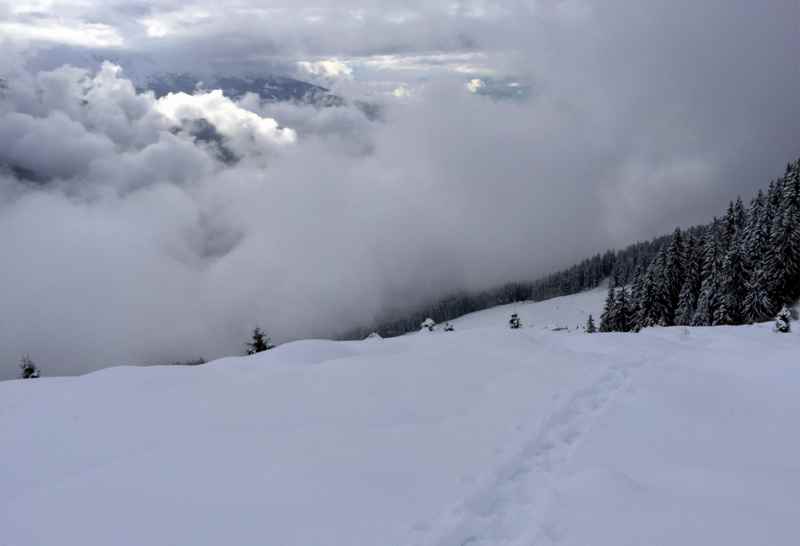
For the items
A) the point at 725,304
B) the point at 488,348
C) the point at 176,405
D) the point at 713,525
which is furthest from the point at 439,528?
the point at 725,304

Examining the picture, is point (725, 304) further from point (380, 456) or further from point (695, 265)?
point (380, 456)

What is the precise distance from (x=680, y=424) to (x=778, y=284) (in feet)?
164

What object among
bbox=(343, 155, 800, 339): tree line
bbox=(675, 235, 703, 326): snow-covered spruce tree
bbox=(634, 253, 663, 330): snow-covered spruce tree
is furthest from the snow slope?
bbox=(634, 253, 663, 330): snow-covered spruce tree

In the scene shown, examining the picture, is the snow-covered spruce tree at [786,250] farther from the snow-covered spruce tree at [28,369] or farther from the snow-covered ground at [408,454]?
the snow-covered spruce tree at [28,369]

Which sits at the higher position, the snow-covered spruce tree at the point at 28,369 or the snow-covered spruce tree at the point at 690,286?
the snow-covered spruce tree at the point at 690,286

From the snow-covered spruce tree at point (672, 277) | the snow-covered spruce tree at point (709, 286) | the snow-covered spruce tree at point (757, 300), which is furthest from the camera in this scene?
the snow-covered spruce tree at point (672, 277)

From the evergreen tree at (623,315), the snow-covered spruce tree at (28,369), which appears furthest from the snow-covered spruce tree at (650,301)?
the snow-covered spruce tree at (28,369)

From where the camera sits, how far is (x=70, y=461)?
8.77 meters

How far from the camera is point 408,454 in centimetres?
851

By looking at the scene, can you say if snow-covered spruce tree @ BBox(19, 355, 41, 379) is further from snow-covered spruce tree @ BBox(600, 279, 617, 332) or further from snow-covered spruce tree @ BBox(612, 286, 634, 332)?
snow-covered spruce tree @ BBox(612, 286, 634, 332)

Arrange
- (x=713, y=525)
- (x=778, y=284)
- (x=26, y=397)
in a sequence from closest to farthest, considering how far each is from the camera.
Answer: (x=713, y=525) < (x=26, y=397) < (x=778, y=284)

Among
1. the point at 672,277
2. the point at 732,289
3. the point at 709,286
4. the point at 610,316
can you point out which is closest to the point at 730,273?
the point at 732,289

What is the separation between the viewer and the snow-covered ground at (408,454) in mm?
6535

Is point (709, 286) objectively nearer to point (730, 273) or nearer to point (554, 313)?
point (730, 273)
